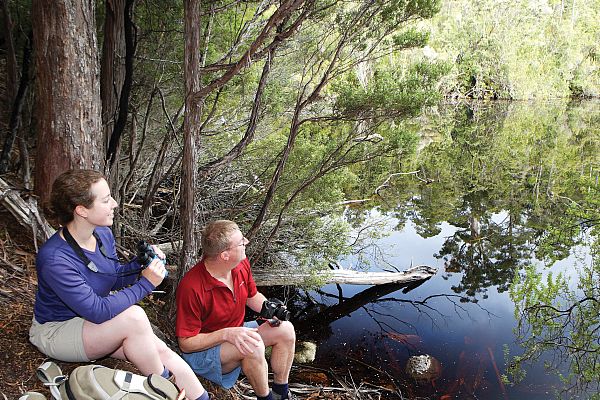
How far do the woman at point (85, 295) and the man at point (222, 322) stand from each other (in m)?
0.34

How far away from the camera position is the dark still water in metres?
5.19

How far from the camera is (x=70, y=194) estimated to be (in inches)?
92.3

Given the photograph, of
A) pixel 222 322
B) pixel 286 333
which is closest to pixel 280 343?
pixel 286 333

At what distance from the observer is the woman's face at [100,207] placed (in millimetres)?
2365

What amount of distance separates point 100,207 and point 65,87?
1.24 m

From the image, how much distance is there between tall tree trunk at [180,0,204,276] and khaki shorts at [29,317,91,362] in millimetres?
1300

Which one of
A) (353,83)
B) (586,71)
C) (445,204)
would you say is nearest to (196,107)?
(353,83)

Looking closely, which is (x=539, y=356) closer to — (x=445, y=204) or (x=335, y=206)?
(x=335, y=206)

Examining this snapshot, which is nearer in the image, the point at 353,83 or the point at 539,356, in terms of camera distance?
the point at 353,83

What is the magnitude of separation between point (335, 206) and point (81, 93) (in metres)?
3.49

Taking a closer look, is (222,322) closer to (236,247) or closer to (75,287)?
(236,247)

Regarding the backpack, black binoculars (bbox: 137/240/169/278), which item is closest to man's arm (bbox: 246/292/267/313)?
black binoculars (bbox: 137/240/169/278)

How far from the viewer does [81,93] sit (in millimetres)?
3299

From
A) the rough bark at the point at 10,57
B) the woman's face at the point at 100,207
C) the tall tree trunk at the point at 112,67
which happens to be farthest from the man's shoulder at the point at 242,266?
the rough bark at the point at 10,57
